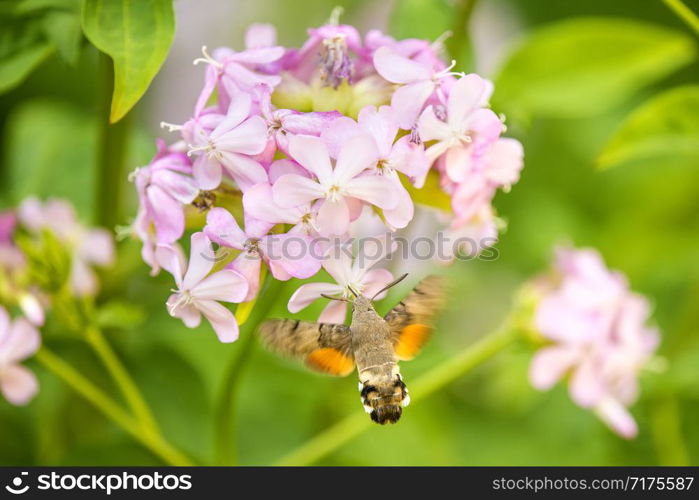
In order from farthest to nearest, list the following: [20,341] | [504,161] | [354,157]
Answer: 1. [20,341]
2. [504,161]
3. [354,157]

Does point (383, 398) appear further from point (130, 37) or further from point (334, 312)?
point (130, 37)

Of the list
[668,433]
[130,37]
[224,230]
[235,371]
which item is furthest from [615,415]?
[130,37]

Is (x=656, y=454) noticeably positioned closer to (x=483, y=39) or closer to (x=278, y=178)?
(x=278, y=178)

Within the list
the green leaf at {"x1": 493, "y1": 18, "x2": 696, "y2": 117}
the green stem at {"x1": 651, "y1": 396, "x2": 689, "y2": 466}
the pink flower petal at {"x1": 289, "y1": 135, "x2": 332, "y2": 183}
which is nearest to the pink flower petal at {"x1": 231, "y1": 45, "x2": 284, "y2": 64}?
the pink flower petal at {"x1": 289, "y1": 135, "x2": 332, "y2": 183}

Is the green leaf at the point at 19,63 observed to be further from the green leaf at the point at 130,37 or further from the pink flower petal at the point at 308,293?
the pink flower petal at the point at 308,293

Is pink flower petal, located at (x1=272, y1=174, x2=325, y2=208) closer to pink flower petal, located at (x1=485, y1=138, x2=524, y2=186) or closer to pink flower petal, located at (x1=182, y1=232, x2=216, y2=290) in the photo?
pink flower petal, located at (x1=182, y1=232, x2=216, y2=290)

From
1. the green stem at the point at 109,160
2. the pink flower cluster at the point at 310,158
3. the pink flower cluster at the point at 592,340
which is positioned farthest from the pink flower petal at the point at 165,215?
the pink flower cluster at the point at 592,340
